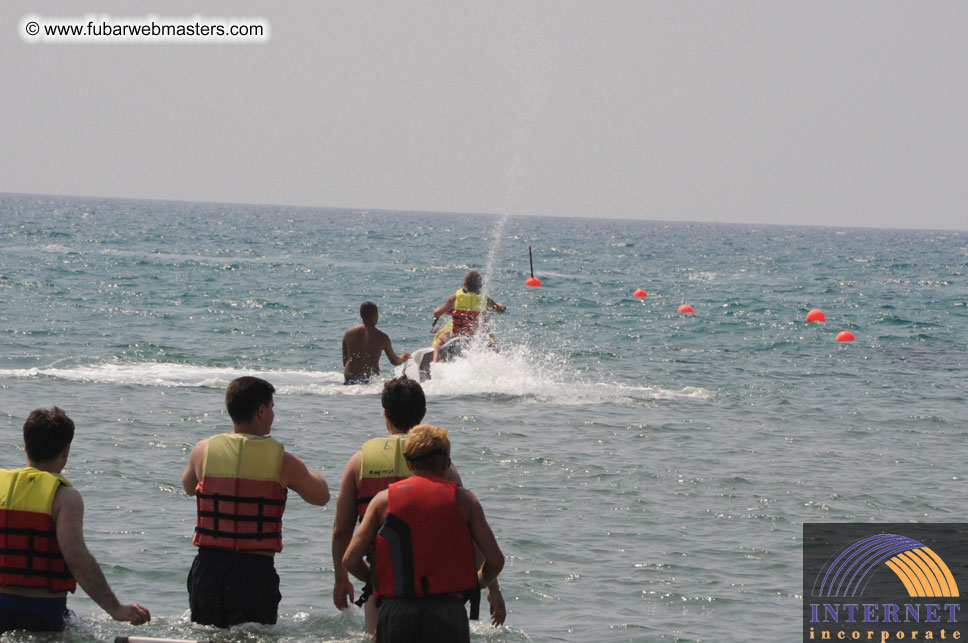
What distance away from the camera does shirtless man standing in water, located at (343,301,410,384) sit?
15141mm

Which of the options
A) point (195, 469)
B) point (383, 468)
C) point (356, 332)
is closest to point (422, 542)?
point (383, 468)

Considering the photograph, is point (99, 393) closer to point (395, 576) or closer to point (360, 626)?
point (360, 626)

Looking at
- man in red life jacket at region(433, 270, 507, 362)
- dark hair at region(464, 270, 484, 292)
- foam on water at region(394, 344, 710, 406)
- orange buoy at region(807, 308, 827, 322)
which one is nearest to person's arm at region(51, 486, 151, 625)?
dark hair at region(464, 270, 484, 292)

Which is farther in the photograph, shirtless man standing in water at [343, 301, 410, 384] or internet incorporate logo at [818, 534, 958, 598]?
shirtless man standing in water at [343, 301, 410, 384]

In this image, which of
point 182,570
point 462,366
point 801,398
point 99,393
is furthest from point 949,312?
point 182,570

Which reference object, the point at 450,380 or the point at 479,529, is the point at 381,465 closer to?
the point at 479,529

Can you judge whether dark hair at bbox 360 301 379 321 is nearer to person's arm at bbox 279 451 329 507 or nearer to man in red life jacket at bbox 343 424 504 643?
person's arm at bbox 279 451 329 507

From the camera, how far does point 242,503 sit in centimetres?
533

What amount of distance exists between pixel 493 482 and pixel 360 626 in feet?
16.0

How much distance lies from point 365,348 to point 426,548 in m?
11.5

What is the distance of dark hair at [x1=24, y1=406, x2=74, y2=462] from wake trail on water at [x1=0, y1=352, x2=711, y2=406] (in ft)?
37.3

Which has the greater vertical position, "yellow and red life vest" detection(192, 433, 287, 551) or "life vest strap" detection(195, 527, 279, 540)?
"yellow and red life vest" detection(192, 433, 287, 551)

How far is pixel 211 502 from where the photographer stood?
536cm

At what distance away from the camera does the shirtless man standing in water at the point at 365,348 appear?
49.7ft
